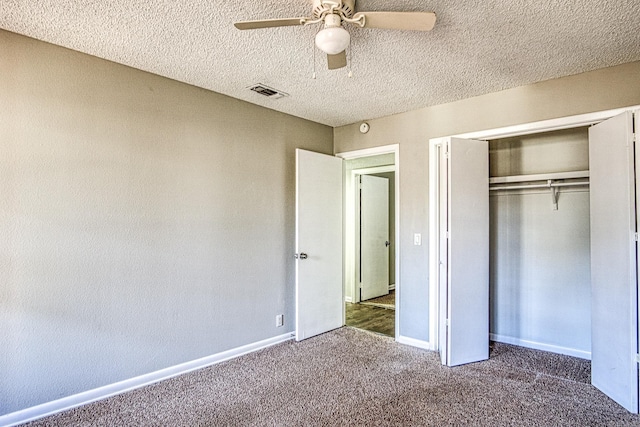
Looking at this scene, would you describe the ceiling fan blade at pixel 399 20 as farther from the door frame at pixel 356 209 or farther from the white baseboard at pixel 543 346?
the door frame at pixel 356 209

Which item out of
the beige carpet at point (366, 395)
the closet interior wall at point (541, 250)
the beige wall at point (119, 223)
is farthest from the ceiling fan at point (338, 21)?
the closet interior wall at point (541, 250)

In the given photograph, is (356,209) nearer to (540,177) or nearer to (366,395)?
(540,177)

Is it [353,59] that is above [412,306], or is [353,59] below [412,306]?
above

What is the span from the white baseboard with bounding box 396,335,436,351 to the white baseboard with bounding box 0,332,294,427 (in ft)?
4.78

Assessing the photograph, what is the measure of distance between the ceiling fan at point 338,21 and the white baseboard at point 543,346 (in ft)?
11.1

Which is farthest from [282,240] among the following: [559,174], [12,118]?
[559,174]

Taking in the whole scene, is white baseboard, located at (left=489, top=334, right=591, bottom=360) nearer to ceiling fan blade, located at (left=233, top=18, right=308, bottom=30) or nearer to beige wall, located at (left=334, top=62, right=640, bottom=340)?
beige wall, located at (left=334, top=62, right=640, bottom=340)

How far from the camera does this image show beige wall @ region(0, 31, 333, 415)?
236cm

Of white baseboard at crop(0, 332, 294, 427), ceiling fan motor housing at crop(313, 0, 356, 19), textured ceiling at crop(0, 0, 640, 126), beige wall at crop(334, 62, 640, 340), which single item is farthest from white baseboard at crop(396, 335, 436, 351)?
ceiling fan motor housing at crop(313, 0, 356, 19)

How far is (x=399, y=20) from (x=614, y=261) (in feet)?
7.66

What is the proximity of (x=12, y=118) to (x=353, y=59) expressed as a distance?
2.30 m

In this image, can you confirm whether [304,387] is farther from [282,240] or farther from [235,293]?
[282,240]

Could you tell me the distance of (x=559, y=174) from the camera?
3.51 metres

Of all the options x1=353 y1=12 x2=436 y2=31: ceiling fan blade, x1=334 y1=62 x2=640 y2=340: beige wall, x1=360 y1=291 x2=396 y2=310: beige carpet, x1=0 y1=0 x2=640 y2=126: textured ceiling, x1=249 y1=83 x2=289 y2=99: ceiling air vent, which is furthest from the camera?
x1=360 y1=291 x2=396 y2=310: beige carpet
